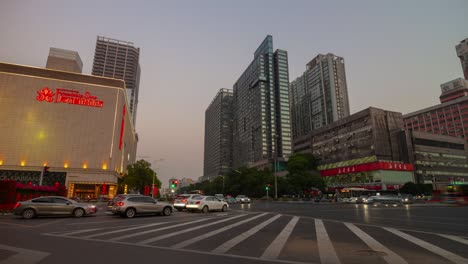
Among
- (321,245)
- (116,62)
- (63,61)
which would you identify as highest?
(116,62)

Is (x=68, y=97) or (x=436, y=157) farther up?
(x=68, y=97)

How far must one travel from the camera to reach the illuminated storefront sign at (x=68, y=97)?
82562 millimetres

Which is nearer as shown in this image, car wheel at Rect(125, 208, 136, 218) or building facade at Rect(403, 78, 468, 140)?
car wheel at Rect(125, 208, 136, 218)

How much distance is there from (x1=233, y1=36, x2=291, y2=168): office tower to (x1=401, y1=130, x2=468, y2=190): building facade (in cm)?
6810

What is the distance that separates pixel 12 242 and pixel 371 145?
91110 millimetres

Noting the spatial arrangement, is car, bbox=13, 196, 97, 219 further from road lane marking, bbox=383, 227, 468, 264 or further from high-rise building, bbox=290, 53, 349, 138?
high-rise building, bbox=290, 53, 349, 138

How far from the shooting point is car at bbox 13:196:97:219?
16.8 meters

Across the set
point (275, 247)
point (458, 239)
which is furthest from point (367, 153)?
point (275, 247)

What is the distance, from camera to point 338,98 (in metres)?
167

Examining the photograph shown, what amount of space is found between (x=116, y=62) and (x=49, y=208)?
197 meters

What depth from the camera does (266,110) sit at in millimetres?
161750

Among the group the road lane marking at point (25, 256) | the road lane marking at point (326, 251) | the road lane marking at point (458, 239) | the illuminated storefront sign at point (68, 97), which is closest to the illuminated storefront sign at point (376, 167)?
the road lane marking at point (458, 239)

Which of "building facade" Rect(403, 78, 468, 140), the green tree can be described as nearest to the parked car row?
the green tree

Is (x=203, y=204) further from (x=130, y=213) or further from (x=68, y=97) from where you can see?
(x=68, y=97)
